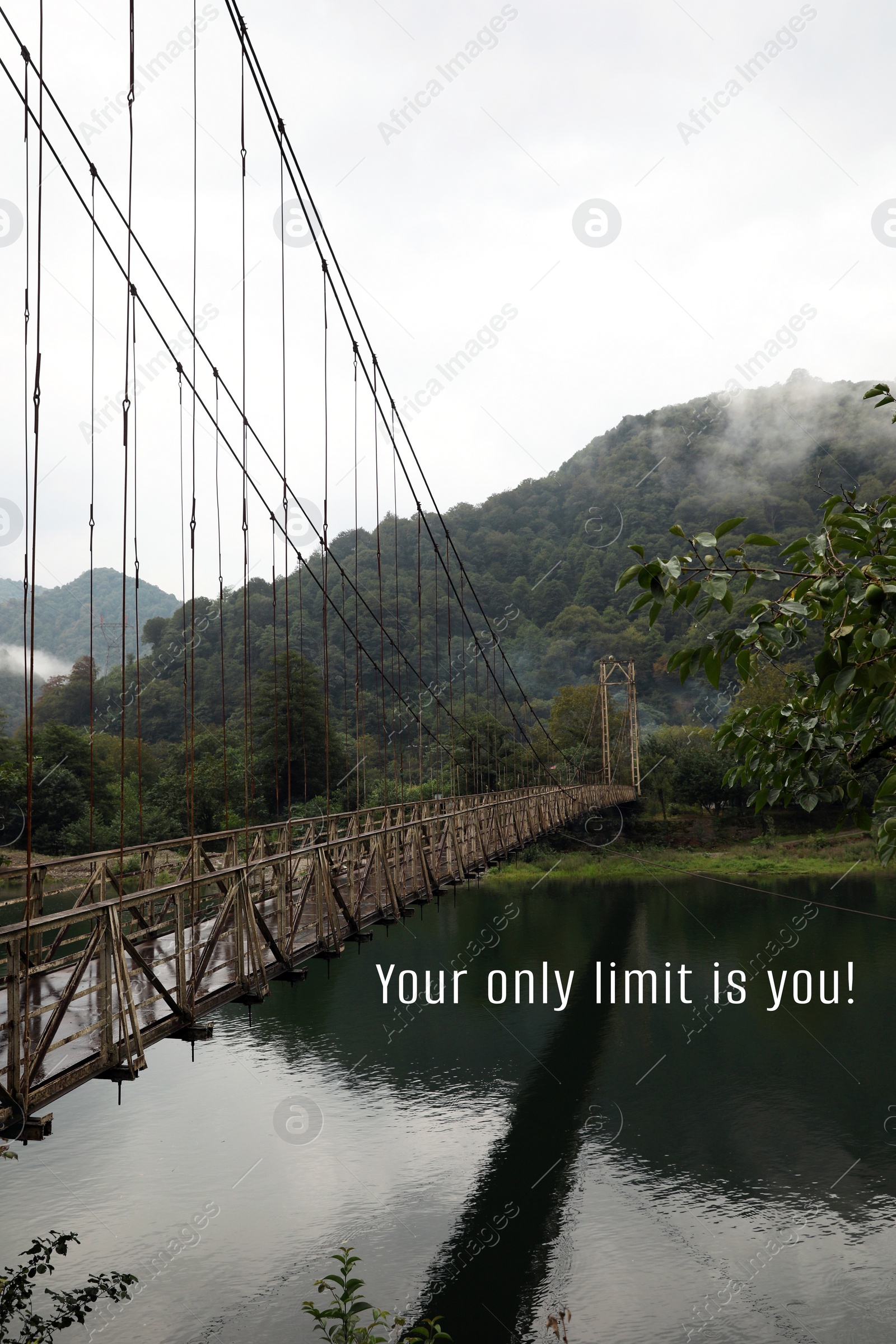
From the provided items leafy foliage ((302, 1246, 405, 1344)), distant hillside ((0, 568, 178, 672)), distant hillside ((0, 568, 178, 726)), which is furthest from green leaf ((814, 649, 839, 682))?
distant hillside ((0, 568, 178, 672))

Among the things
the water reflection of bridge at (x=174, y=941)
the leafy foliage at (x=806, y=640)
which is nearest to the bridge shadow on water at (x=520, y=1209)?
the water reflection of bridge at (x=174, y=941)

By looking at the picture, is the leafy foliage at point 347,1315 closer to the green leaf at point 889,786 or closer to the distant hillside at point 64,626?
the green leaf at point 889,786

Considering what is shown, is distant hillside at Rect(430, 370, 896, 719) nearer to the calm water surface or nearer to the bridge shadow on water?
the calm water surface

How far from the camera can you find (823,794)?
210 cm

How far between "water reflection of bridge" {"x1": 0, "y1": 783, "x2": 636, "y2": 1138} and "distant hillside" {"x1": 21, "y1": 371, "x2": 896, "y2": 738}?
81.4ft

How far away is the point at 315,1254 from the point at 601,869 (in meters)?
20.4

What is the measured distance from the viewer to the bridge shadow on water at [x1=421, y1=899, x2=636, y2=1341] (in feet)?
21.7

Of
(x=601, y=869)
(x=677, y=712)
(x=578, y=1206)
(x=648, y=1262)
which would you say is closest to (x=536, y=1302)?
(x=648, y=1262)

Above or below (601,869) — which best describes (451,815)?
above

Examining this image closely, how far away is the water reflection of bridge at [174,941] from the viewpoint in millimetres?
3008

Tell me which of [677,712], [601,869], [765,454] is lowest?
[601,869]

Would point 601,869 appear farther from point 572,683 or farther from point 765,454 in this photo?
point 765,454

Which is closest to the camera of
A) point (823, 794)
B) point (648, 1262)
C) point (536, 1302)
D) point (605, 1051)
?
point (823, 794)

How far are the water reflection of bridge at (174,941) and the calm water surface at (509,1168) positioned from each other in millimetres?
2618
